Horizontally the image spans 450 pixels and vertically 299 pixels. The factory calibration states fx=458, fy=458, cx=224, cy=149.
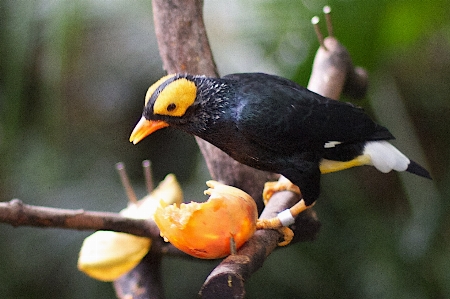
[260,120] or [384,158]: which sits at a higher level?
[260,120]

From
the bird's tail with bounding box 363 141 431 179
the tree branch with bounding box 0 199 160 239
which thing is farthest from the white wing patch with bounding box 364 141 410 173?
the tree branch with bounding box 0 199 160 239

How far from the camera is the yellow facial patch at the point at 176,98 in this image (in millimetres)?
834

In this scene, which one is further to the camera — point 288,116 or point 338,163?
point 338,163

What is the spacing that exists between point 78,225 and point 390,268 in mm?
963

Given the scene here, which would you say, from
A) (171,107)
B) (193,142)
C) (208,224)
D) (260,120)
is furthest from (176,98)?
(193,142)

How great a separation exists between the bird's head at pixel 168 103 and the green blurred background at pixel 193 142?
0.67m

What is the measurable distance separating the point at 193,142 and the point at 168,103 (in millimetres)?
948

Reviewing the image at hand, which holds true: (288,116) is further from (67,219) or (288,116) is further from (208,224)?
(67,219)

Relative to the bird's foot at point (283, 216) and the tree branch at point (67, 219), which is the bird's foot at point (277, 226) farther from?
the tree branch at point (67, 219)

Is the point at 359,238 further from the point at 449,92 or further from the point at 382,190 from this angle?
the point at 449,92

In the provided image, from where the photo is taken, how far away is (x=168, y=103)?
84 centimetres

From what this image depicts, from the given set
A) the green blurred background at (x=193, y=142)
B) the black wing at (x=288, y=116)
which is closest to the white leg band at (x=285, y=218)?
the black wing at (x=288, y=116)

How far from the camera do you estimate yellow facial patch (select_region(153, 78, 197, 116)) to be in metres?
0.83

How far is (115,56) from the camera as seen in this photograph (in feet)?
5.96
